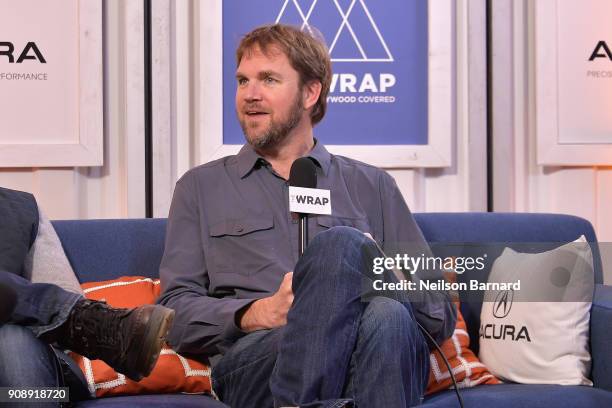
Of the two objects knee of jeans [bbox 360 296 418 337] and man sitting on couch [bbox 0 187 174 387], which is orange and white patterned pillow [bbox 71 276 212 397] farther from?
knee of jeans [bbox 360 296 418 337]

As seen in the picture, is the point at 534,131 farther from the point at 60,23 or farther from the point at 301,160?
the point at 60,23

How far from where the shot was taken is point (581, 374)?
2.41 m

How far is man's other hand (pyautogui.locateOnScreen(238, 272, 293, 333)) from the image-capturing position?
2025 millimetres

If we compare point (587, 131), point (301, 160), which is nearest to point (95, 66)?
point (301, 160)

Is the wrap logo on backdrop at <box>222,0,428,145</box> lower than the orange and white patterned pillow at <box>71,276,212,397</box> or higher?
Answer: higher

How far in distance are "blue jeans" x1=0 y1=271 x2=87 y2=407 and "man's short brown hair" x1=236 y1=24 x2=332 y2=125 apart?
104cm

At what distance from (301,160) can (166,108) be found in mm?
1327

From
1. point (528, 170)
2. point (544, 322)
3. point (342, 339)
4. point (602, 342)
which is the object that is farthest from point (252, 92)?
point (528, 170)

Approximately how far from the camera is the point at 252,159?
2605 mm

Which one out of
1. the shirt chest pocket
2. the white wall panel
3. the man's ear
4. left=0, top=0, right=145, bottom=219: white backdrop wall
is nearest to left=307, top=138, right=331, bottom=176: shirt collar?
the man's ear

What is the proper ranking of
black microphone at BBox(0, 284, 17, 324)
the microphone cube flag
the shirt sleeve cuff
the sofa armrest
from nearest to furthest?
black microphone at BBox(0, 284, 17, 324)
the microphone cube flag
the shirt sleeve cuff
the sofa armrest

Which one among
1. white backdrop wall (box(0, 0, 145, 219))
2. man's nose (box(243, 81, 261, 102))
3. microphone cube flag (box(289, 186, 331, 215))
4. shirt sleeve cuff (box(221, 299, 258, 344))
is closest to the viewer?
microphone cube flag (box(289, 186, 331, 215))

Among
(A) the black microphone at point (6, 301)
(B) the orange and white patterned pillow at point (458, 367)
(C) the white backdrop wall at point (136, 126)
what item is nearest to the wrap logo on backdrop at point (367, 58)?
(C) the white backdrop wall at point (136, 126)

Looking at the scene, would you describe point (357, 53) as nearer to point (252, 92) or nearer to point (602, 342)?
point (252, 92)
